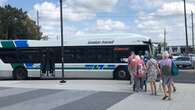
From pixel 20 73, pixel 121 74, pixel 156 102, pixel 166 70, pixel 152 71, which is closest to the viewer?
pixel 156 102

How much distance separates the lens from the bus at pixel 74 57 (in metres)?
28.8

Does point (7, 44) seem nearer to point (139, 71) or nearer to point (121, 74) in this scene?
point (121, 74)

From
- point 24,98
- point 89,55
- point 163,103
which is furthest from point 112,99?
point 89,55

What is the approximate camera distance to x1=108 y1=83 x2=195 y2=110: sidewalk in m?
14.5

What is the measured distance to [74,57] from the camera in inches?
1179

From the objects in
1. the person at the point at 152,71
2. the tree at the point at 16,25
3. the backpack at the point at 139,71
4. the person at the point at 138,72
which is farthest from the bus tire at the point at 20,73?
the tree at the point at 16,25

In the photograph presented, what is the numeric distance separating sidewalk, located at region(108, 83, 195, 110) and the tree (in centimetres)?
5809

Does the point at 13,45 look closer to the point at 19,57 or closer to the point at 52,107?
the point at 19,57

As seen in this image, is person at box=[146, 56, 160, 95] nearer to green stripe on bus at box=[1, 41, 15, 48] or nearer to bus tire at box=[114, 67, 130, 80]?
bus tire at box=[114, 67, 130, 80]

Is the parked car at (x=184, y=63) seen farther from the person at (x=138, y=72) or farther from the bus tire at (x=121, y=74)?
the person at (x=138, y=72)

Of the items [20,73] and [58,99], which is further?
[20,73]

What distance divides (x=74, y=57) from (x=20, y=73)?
3.73 meters

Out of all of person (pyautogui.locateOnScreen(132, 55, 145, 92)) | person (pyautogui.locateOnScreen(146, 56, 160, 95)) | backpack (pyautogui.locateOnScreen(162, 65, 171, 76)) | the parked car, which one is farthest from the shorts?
the parked car

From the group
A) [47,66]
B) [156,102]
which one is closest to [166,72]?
[156,102]
